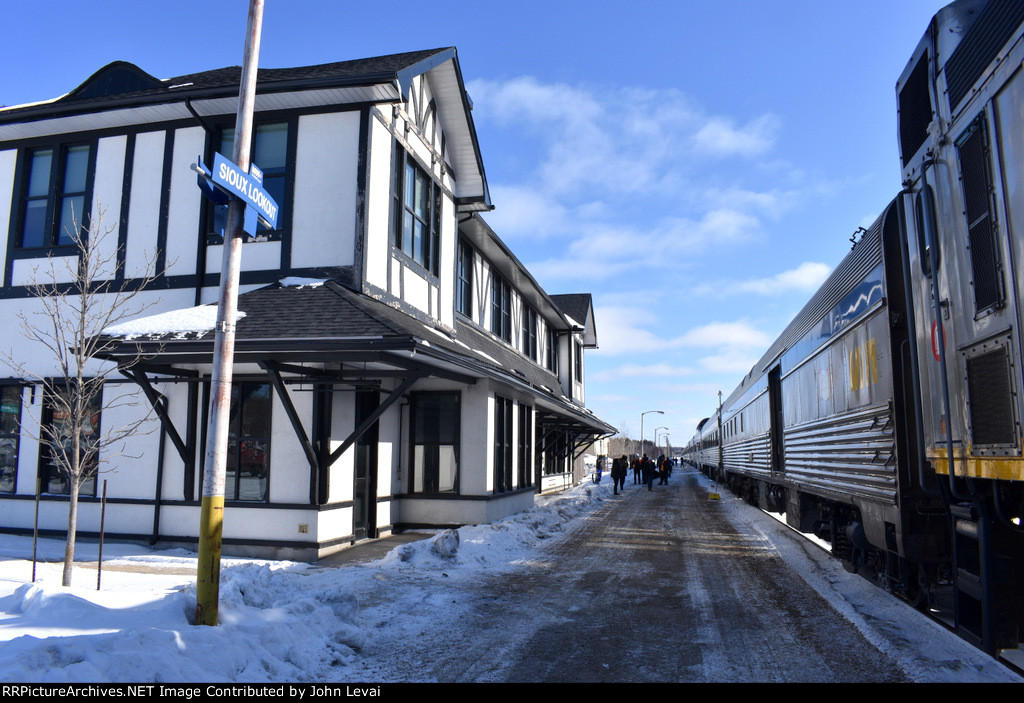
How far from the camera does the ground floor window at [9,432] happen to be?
39.4 feet

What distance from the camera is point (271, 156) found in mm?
11570

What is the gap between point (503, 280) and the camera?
21156mm

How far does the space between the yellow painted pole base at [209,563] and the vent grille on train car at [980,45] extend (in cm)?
641

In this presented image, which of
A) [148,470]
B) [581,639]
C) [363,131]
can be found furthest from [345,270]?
[581,639]

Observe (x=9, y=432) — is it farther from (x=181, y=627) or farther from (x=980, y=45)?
(x=980, y=45)

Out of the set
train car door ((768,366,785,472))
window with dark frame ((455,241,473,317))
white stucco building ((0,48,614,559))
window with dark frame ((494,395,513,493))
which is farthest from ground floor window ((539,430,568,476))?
white stucco building ((0,48,614,559))

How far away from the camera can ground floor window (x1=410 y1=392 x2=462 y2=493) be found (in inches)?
546

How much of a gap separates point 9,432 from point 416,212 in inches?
328

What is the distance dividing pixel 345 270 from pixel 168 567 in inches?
197

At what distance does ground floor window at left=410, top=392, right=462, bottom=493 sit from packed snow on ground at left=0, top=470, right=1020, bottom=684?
12.8ft

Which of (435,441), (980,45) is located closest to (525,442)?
(435,441)

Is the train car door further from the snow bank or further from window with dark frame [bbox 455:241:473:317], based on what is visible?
the snow bank

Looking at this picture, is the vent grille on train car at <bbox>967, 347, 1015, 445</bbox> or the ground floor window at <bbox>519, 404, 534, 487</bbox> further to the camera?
the ground floor window at <bbox>519, 404, 534, 487</bbox>
